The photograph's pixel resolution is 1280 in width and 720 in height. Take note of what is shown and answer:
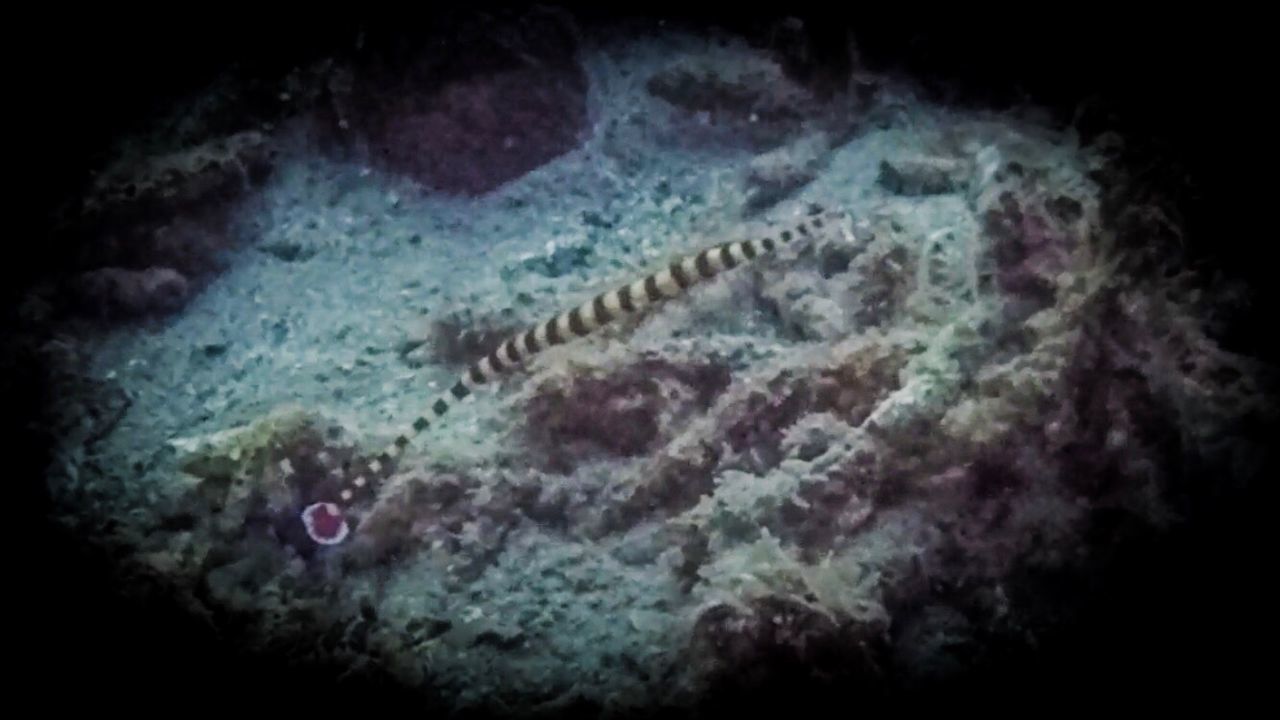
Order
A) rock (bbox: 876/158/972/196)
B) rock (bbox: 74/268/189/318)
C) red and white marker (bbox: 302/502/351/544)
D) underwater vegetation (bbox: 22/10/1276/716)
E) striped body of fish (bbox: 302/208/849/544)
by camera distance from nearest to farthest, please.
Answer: underwater vegetation (bbox: 22/10/1276/716), red and white marker (bbox: 302/502/351/544), striped body of fish (bbox: 302/208/849/544), rock (bbox: 876/158/972/196), rock (bbox: 74/268/189/318)

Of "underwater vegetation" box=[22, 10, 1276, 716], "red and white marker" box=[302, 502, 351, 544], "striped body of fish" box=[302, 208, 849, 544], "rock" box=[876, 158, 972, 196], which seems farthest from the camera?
"rock" box=[876, 158, 972, 196]

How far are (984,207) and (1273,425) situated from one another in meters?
1.46

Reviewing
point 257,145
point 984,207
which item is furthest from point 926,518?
point 257,145

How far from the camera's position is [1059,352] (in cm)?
310

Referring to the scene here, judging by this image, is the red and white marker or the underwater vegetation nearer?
the underwater vegetation

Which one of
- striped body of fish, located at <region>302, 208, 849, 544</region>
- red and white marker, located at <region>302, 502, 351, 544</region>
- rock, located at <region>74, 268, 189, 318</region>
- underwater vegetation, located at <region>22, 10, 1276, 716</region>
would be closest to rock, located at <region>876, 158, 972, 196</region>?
underwater vegetation, located at <region>22, 10, 1276, 716</region>

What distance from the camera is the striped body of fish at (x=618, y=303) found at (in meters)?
4.00

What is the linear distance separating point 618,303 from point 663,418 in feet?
2.77

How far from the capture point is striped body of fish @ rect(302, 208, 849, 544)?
3998mm

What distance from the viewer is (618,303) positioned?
4086mm

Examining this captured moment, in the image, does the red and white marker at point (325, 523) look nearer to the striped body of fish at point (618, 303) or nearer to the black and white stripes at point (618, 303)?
the striped body of fish at point (618, 303)

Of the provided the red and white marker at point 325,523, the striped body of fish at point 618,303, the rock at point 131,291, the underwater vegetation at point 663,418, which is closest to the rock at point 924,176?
A: the underwater vegetation at point 663,418

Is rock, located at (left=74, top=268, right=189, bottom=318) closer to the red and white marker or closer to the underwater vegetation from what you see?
the underwater vegetation

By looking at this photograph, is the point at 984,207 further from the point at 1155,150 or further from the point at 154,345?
the point at 154,345
